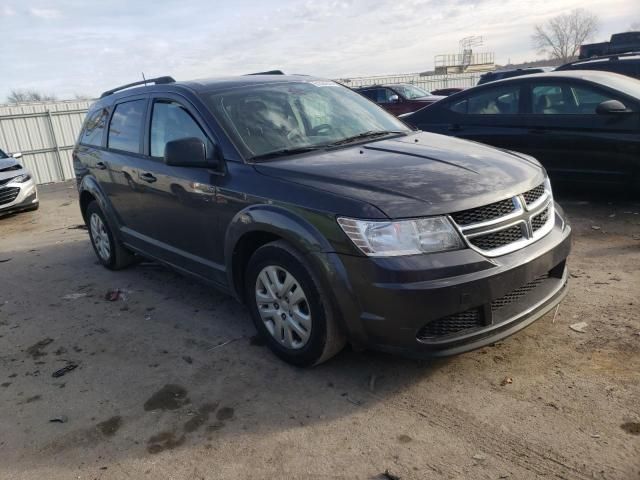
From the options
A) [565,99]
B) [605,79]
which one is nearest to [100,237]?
[565,99]

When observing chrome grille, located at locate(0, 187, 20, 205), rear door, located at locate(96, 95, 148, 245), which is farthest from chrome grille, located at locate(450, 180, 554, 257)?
chrome grille, located at locate(0, 187, 20, 205)

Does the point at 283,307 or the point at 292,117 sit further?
the point at 292,117

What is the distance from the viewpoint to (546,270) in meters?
3.19

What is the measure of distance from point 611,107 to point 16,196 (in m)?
9.75

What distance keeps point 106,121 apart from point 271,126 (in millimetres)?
2436

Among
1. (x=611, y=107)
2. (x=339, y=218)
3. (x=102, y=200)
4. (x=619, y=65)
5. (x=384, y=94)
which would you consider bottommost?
(x=102, y=200)

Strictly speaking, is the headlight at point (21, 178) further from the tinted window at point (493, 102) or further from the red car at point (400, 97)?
the red car at point (400, 97)

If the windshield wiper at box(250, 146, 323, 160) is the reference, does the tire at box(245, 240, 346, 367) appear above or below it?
below

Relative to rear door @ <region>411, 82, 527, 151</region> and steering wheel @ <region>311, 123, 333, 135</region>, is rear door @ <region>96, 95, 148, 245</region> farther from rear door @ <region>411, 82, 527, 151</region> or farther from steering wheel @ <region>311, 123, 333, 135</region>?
rear door @ <region>411, 82, 527, 151</region>

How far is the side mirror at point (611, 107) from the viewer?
600 centimetres

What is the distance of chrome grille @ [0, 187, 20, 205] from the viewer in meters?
9.97

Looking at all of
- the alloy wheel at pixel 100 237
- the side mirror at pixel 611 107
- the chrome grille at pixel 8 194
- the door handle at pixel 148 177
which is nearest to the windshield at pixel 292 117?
the door handle at pixel 148 177

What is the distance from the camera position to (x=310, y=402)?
123 inches

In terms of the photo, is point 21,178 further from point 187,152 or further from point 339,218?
point 339,218
